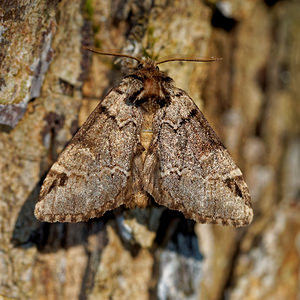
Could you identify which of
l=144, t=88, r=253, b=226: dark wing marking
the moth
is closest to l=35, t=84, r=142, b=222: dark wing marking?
the moth

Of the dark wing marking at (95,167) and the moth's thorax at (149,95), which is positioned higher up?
the moth's thorax at (149,95)

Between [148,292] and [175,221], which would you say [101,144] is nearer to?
[175,221]

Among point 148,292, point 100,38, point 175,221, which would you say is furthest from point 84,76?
point 148,292

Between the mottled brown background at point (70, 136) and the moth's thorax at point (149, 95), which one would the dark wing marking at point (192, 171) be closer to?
the moth's thorax at point (149, 95)

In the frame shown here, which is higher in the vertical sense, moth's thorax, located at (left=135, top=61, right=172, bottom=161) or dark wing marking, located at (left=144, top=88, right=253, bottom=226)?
moth's thorax, located at (left=135, top=61, right=172, bottom=161)

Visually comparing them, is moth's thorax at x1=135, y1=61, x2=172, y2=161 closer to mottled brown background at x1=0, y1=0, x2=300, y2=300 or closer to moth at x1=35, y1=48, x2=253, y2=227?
moth at x1=35, y1=48, x2=253, y2=227

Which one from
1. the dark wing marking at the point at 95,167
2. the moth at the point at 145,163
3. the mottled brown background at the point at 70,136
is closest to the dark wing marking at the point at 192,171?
the moth at the point at 145,163

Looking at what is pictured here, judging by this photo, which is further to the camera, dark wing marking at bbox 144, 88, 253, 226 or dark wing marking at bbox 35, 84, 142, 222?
dark wing marking at bbox 144, 88, 253, 226

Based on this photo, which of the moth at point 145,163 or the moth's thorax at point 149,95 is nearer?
the moth at point 145,163
